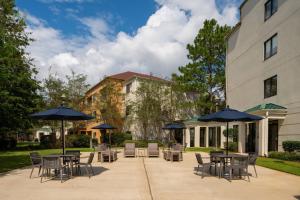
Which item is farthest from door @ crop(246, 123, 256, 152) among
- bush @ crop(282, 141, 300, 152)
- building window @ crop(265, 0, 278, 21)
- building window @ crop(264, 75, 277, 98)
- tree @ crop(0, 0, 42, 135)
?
tree @ crop(0, 0, 42, 135)

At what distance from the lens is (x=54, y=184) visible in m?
10.1

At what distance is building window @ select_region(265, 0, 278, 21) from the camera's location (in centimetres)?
2294

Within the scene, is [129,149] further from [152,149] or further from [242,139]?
[242,139]

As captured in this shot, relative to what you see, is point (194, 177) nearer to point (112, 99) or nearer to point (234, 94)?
point (234, 94)

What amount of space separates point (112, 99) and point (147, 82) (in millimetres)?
5537

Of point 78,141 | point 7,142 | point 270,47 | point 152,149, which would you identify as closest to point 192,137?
point 78,141

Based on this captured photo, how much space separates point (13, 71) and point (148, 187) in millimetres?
13813

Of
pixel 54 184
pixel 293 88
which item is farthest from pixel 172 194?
pixel 293 88

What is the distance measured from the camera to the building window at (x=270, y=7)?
75.3 ft

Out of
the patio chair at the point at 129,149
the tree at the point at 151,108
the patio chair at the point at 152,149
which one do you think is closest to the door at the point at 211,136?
the tree at the point at 151,108

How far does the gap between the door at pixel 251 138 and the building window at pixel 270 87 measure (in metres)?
3.19

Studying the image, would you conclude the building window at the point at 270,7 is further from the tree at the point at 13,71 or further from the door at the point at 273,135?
the tree at the point at 13,71

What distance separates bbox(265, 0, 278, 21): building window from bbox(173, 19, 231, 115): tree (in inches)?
651

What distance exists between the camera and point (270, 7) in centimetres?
2378
